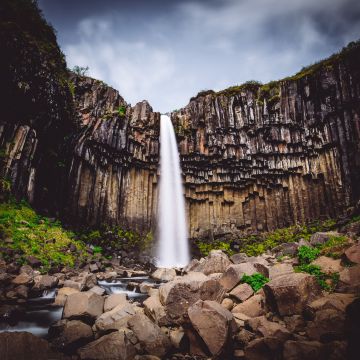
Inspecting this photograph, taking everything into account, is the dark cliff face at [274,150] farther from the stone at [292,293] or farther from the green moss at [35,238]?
the stone at [292,293]

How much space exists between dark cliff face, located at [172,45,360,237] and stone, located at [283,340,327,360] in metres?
18.4

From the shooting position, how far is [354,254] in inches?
287

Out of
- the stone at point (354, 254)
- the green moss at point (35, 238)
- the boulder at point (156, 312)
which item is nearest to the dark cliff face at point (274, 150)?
the green moss at point (35, 238)

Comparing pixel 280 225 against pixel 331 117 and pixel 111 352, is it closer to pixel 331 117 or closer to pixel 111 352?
pixel 331 117

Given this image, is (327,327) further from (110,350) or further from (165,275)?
(165,275)

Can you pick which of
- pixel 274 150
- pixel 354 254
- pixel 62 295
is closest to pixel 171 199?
pixel 274 150

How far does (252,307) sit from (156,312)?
96.6 inches

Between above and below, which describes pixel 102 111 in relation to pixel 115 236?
above

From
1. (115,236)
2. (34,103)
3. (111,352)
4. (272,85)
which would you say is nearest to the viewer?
(111,352)

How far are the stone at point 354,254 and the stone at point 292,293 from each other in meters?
1.73

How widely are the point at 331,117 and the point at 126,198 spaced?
18160 millimetres

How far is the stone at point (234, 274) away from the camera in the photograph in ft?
26.2

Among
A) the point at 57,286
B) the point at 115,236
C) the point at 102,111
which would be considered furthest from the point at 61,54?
the point at 57,286

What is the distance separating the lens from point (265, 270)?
8406 millimetres
